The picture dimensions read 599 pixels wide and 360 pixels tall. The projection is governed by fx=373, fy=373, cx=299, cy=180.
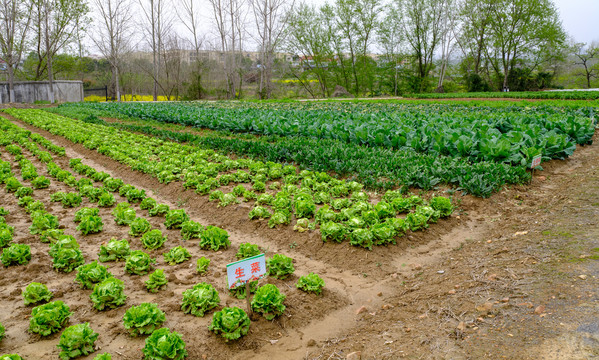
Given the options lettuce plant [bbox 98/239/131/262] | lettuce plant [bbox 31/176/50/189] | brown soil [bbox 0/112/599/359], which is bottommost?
brown soil [bbox 0/112/599/359]

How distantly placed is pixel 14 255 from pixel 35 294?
1191 millimetres

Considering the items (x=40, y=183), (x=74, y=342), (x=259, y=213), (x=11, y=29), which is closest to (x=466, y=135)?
(x=259, y=213)

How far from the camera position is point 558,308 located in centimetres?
317

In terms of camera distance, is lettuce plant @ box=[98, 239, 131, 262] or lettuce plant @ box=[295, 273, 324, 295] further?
lettuce plant @ box=[98, 239, 131, 262]

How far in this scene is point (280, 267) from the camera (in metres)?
4.30

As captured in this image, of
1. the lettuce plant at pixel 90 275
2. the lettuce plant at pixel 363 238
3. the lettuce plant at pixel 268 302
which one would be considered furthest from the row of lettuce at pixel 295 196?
the lettuce plant at pixel 90 275

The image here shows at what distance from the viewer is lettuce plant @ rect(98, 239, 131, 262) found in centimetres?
472

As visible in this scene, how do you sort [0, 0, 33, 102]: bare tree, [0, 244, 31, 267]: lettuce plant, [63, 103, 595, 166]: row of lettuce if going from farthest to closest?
[0, 0, 33, 102]: bare tree < [63, 103, 595, 166]: row of lettuce < [0, 244, 31, 267]: lettuce plant

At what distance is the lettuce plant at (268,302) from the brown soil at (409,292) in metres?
0.10

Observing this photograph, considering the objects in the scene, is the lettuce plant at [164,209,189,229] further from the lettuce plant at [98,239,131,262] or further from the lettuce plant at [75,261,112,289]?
the lettuce plant at [75,261,112,289]

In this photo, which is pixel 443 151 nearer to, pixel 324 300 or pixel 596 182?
pixel 596 182

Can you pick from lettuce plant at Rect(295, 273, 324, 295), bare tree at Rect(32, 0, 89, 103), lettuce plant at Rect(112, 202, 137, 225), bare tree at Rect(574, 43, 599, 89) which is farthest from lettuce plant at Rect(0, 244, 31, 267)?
bare tree at Rect(574, 43, 599, 89)

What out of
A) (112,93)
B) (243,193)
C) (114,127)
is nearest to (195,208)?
(243,193)

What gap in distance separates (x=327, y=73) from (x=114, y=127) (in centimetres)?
4183
